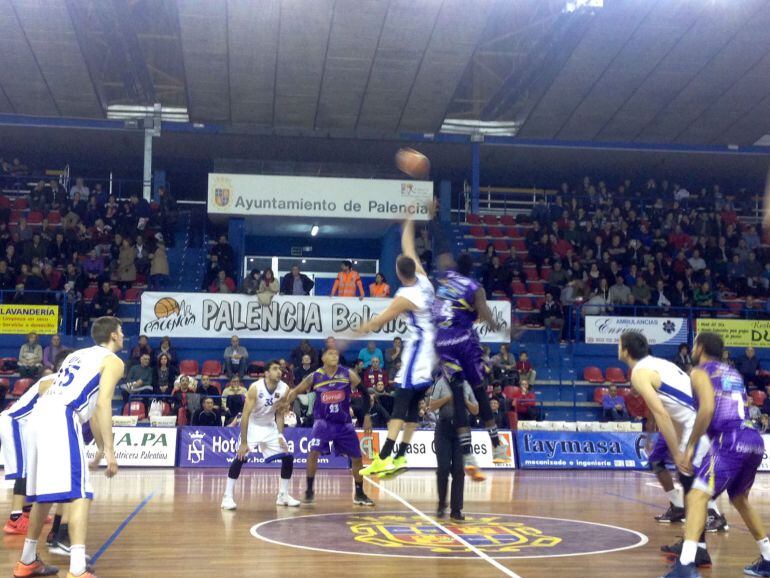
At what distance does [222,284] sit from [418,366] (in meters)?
16.1

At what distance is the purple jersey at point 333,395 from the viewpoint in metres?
12.8

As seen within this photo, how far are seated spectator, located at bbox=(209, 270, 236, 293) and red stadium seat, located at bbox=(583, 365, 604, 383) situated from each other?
31.9 ft

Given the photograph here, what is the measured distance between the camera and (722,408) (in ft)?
24.6

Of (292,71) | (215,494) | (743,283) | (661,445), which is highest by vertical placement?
(292,71)

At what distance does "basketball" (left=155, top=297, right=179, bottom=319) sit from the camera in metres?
23.1

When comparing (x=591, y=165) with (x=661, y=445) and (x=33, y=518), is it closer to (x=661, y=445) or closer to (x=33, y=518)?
(x=661, y=445)

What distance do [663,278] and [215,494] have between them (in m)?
17.3

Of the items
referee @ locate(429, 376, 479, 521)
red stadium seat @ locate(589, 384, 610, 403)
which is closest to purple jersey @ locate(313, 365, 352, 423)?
referee @ locate(429, 376, 479, 521)

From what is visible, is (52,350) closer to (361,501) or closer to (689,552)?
(361,501)

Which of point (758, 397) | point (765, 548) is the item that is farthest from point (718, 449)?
point (758, 397)

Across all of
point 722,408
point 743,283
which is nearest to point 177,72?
point 743,283

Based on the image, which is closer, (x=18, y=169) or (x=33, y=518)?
(x=33, y=518)

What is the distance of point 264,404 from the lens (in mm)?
12383

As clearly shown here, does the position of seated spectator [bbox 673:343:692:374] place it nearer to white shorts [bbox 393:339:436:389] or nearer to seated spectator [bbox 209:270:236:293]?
seated spectator [bbox 209:270:236:293]
